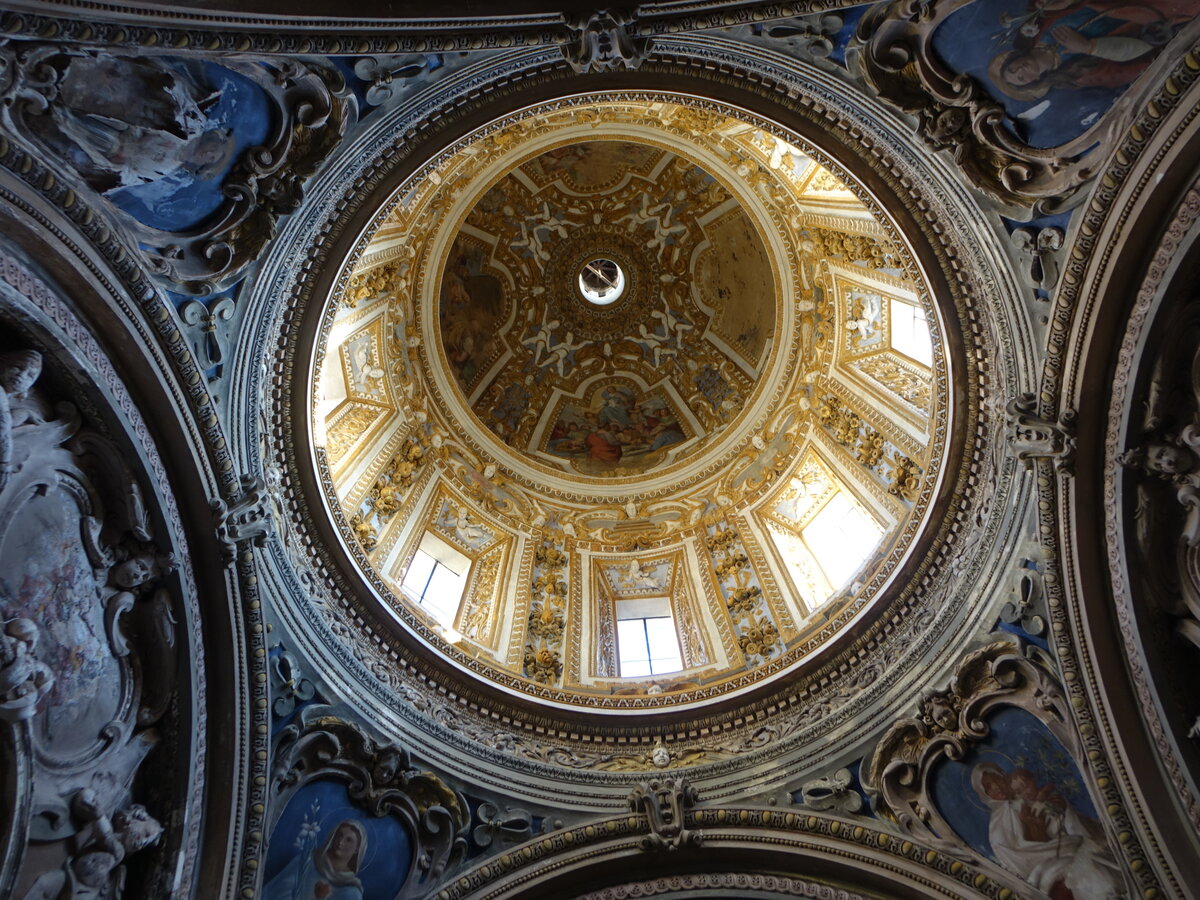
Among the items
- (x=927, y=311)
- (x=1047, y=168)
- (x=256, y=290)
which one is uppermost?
(x=927, y=311)

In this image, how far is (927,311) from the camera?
12.3 m

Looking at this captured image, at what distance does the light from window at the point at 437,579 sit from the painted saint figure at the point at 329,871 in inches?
186

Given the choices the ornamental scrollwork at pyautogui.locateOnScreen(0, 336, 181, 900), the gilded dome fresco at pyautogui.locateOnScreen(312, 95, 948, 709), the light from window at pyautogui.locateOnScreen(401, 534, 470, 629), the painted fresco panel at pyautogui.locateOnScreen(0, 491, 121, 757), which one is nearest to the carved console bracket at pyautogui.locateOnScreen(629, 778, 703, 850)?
the gilded dome fresco at pyautogui.locateOnScreen(312, 95, 948, 709)

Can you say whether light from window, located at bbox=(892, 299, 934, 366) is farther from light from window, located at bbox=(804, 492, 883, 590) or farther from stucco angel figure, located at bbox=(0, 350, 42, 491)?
stucco angel figure, located at bbox=(0, 350, 42, 491)

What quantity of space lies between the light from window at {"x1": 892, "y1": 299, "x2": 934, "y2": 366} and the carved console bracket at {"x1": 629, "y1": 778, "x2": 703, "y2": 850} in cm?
818

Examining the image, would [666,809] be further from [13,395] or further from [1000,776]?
[13,395]

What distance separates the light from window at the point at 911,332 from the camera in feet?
50.5

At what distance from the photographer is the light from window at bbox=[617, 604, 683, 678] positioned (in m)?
16.0

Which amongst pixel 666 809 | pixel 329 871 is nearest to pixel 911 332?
pixel 666 809

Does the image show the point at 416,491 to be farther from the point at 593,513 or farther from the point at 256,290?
the point at 256,290

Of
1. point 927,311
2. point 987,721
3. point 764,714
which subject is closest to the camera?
point 987,721

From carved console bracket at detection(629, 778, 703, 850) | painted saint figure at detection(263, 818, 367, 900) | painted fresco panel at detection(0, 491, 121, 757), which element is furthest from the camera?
carved console bracket at detection(629, 778, 703, 850)

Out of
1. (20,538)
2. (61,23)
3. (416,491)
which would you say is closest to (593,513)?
(416,491)

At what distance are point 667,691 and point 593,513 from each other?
592 centimetres
